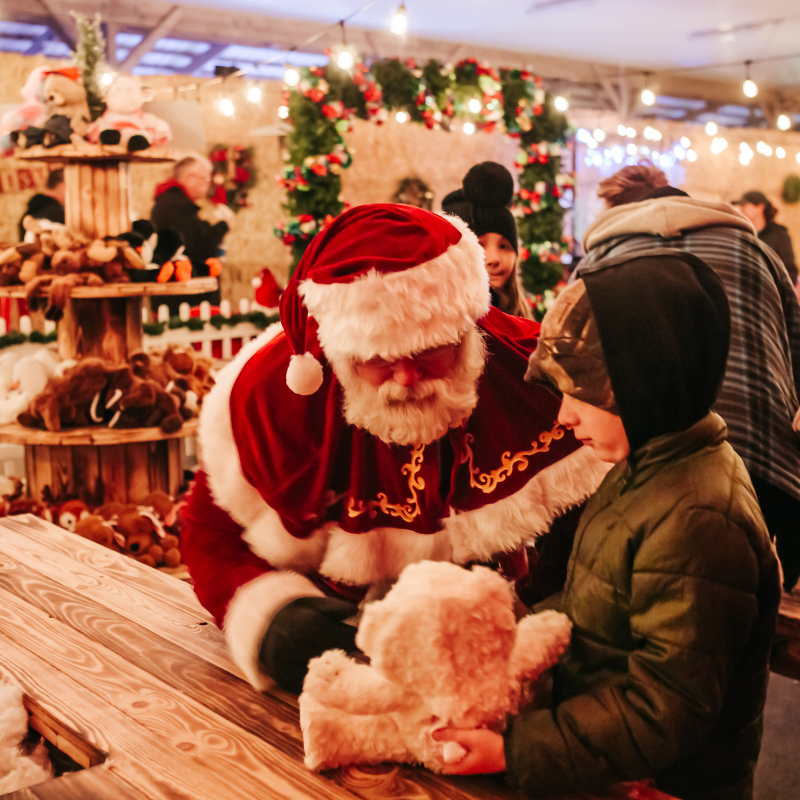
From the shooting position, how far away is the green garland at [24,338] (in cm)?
449

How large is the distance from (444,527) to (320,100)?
197 inches

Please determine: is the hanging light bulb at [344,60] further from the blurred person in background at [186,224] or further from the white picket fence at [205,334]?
the white picket fence at [205,334]

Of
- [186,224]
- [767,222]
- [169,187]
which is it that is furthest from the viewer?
[169,187]

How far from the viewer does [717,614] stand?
91 centimetres

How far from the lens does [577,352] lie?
3.26ft

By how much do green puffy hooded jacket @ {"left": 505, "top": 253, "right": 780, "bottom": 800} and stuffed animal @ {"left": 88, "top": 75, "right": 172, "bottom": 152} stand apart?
2.75m

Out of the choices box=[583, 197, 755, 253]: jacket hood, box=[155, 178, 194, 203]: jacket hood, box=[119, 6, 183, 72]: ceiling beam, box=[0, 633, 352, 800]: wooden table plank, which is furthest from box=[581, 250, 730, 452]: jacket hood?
box=[119, 6, 183, 72]: ceiling beam

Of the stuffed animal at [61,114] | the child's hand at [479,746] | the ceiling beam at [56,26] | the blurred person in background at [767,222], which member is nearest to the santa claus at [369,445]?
the child's hand at [479,746]

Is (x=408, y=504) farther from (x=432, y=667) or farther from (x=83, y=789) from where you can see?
(x=83, y=789)

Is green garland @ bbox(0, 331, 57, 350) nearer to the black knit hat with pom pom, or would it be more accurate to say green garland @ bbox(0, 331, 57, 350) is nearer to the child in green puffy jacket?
the black knit hat with pom pom

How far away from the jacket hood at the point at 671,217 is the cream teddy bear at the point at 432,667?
1.28 metres

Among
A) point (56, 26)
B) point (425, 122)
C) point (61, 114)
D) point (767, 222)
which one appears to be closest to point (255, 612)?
point (61, 114)

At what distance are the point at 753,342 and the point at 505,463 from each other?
85 centimetres

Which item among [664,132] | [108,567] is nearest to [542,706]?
[108,567]
